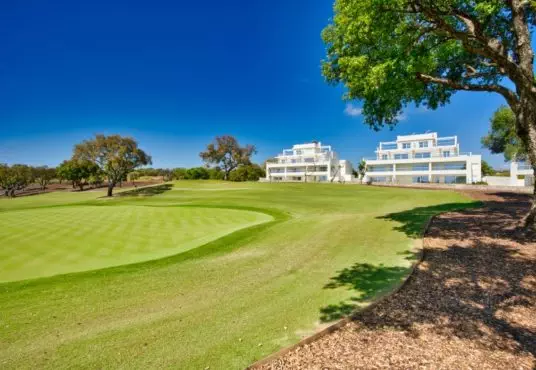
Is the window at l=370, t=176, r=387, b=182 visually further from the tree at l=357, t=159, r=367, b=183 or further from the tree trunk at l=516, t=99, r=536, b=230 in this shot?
the tree trunk at l=516, t=99, r=536, b=230

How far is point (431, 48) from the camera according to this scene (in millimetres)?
11391

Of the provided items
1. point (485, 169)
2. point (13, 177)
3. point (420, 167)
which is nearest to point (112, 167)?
point (13, 177)

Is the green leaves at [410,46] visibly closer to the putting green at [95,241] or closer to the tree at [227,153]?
the putting green at [95,241]

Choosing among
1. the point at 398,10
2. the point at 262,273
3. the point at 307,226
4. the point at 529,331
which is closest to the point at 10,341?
the point at 262,273

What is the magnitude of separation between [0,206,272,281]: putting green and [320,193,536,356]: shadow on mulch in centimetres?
733

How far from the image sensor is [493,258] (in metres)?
8.19

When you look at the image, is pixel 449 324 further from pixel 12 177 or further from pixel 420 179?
pixel 12 177

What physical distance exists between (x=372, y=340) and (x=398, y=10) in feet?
35.1

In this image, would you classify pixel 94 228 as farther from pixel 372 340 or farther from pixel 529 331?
pixel 529 331

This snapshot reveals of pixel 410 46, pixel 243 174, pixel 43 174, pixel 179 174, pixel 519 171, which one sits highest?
pixel 410 46

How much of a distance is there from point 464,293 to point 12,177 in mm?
83863

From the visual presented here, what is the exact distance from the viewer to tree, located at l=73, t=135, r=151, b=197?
158 ft

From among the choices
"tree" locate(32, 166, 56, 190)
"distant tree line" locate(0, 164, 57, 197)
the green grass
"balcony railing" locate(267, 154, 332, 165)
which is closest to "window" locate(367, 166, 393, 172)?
"balcony railing" locate(267, 154, 332, 165)

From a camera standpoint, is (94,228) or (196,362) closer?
(196,362)
